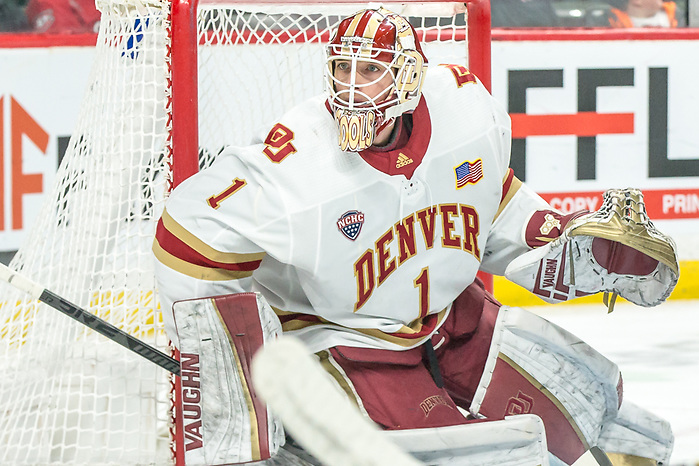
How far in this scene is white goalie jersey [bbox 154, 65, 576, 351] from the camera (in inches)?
61.9

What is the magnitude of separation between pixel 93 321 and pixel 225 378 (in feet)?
1.23

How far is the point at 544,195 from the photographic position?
3.70 m

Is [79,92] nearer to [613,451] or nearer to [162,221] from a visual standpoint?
[162,221]

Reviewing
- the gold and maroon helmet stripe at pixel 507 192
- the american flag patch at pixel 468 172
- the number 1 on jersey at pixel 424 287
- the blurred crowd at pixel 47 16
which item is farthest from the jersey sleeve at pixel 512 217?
the blurred crowd at pixel 47 16

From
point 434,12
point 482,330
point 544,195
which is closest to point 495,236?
point 482,330

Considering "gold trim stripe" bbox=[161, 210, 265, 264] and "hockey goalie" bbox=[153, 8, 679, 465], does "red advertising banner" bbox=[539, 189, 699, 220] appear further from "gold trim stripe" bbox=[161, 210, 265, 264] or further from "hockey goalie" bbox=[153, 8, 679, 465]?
"gold trim stripe" bbox=[161, 210, 265, 264]

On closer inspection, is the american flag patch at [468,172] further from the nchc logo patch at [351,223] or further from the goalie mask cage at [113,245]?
the goalie mask cage at [113,245]

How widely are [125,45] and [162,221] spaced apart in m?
0.69

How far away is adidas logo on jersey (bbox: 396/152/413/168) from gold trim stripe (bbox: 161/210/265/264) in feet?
0.89

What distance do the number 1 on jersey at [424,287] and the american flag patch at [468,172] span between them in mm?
162

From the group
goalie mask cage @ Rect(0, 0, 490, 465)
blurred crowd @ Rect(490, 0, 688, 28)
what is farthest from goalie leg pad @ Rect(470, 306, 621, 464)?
blurred crowd @ Rect(490, 0, 688, 28)

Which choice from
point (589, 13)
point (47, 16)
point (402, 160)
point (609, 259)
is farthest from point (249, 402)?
point (589, 13)

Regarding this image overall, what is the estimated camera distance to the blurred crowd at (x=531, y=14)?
11.1 feet

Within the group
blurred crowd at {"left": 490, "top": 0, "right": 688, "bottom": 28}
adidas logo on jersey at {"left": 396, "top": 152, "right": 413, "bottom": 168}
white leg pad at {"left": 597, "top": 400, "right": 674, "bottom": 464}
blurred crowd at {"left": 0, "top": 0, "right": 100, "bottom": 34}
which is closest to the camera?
adidas logo on jersey at {"left": 396, "top": 152, "right": 413, "bottom": 168}
